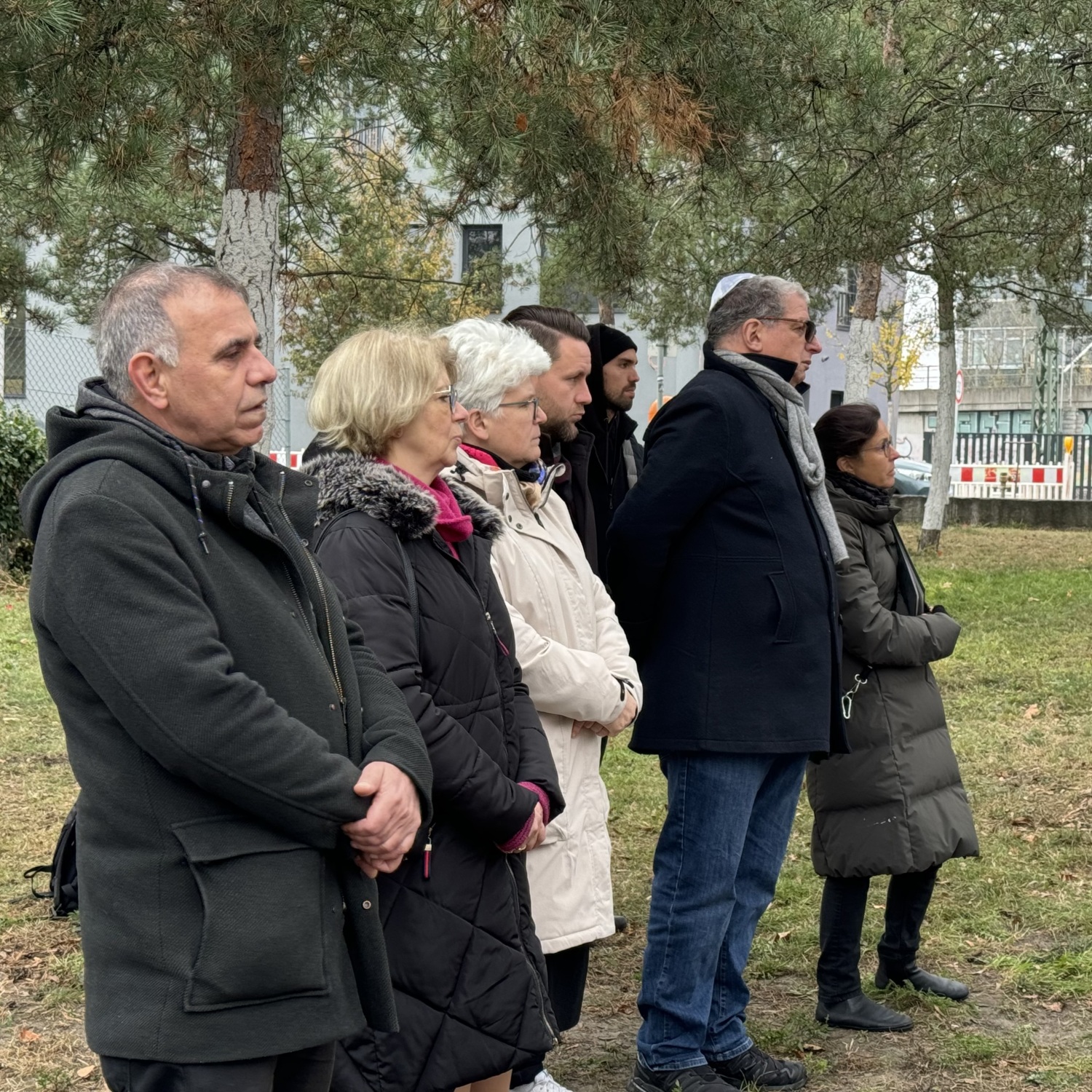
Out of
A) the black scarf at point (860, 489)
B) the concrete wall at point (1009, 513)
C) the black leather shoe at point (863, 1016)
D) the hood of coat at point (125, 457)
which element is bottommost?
the black leather shoe at point (863, 1016)

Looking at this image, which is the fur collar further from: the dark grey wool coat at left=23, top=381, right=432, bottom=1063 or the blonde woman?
the dark grey wool coat at left=23, top=381, right=432, bottom=1063

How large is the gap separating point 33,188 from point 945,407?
16.4 meters

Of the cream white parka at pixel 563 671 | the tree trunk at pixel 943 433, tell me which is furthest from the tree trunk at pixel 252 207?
the tree trunk at pixel 943 433

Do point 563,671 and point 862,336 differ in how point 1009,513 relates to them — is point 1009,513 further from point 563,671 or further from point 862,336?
point 563,671

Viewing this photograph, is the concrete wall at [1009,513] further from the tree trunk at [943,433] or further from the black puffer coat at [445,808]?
the black puffer coat at [445,808]

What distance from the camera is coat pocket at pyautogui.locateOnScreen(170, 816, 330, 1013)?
206cm

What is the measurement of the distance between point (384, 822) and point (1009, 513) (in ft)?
83.6

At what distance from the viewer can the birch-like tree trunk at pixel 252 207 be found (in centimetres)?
630

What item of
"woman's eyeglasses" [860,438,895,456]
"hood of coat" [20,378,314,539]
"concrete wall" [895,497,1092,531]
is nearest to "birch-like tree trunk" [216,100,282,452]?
"woman's eyeglasses" [860,438,895,456]

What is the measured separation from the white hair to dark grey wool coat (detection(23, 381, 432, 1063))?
1.22 meters

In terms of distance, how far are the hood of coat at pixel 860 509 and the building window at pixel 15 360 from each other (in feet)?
51.1

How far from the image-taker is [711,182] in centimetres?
764

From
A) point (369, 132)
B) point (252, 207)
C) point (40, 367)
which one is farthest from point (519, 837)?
point (40, 367)

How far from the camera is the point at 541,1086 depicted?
3793 millimetres
